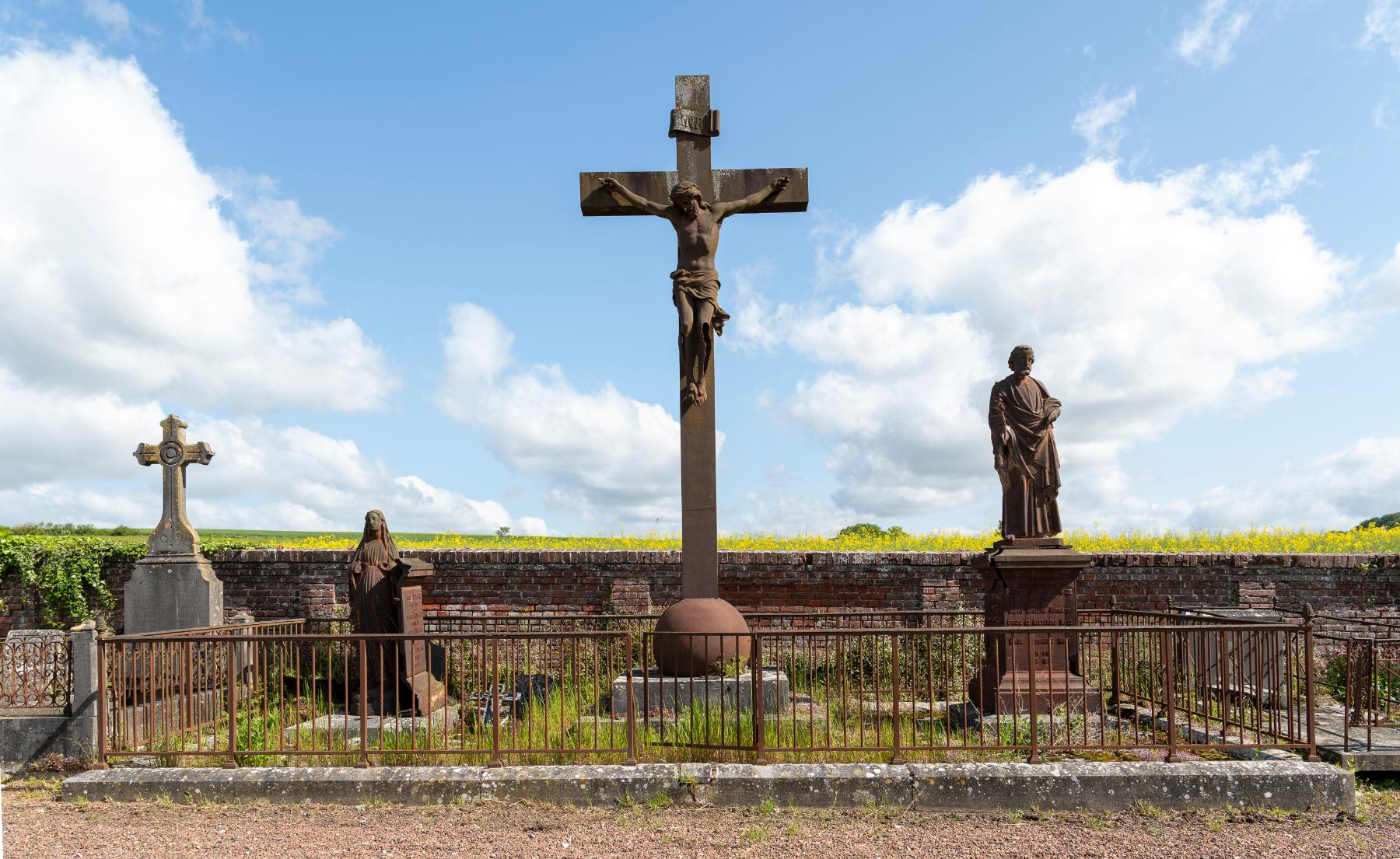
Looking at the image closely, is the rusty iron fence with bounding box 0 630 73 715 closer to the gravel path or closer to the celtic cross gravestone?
the gravel path

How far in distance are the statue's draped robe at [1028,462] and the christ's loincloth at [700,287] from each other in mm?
2584

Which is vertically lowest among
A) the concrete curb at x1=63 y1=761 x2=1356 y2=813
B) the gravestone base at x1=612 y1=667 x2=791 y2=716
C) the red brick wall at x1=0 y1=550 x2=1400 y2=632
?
the concrete curb at x1=63 y1=761 x2=1356 y2=813

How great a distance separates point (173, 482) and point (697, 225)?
7.07 metres

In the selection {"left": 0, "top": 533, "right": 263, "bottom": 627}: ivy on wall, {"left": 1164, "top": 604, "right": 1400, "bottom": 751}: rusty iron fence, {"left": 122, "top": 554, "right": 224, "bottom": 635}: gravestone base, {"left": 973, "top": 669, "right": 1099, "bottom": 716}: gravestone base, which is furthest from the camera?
{"left": 0, "top": 533, "right": 263, "bottom": 627}: ivy on wall

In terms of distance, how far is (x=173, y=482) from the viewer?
35.2ft

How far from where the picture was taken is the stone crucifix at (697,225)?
25.4 ft

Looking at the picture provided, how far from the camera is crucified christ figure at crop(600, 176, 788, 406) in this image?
25.5ft

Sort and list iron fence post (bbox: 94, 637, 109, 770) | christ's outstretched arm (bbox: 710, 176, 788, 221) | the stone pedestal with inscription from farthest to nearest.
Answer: christ's outstretched arm (bbox: 710, 176, 788, 221), the stone pedestal with inscription, iron fence post (bbox: 94, 637, 109, 770)

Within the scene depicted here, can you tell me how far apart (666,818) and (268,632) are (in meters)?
5.93

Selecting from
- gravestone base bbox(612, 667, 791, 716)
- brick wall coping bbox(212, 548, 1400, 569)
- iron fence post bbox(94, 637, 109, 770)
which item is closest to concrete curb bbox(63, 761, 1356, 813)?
gravestone base bbox(612, 667, 791, 716)

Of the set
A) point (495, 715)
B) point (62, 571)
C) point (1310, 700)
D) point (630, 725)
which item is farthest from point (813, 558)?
point (62, 571)

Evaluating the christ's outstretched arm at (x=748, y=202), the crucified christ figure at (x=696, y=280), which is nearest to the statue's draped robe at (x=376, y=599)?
the crucified christ figure at (x=696, y=280)

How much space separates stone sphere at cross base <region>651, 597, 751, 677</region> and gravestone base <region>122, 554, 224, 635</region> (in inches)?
242

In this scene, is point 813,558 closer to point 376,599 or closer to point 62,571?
point 376,599
